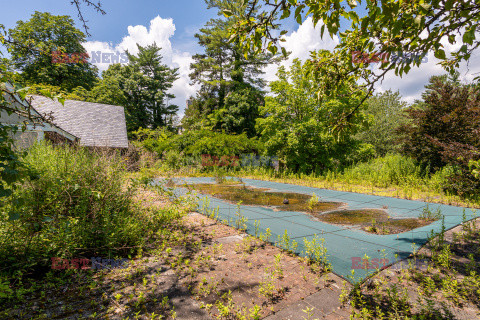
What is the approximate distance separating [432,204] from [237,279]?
568 cm

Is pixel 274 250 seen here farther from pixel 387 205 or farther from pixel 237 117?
pixel 237 117

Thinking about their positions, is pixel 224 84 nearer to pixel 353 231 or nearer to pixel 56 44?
pixel 56 44

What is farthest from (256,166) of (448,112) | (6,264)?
(6,264)

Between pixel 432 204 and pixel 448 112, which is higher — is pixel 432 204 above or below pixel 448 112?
below

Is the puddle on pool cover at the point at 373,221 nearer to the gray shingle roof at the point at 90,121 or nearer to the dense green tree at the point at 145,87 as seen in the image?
the gray shingle roof at the point at 90,121

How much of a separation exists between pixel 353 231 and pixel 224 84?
2080 centimetres

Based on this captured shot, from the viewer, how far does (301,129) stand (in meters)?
12.3

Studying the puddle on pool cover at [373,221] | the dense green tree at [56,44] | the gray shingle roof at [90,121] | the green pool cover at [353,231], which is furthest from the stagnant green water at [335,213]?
the dense green tree at [56,44]

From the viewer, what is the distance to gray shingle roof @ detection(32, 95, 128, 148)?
12.3 m

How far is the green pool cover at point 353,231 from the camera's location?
287 cm

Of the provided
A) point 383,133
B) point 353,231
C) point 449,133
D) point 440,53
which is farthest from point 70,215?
point 383,133

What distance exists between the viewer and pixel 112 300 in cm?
213

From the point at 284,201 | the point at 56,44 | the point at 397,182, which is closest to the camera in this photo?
the point at 284,201

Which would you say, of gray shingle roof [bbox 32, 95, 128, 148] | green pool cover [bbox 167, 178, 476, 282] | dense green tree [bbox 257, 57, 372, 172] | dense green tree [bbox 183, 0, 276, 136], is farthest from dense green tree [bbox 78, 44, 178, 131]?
green pool cover [bbox 167, 178, 476, 282]
